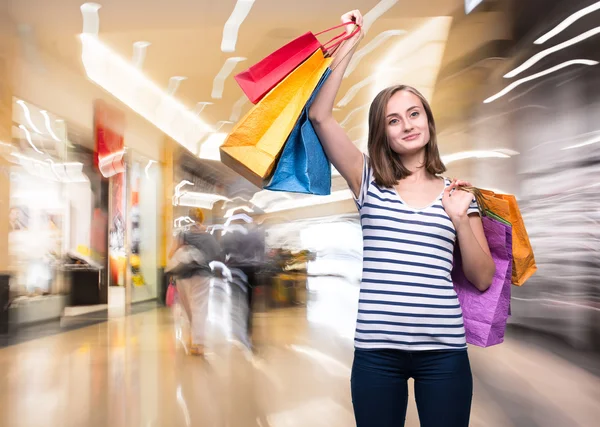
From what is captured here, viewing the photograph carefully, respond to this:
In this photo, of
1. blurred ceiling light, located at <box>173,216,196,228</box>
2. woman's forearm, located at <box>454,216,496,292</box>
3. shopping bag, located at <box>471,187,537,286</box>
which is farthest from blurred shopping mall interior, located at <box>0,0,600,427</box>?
woman's forearm, located at <box>454,216,496,292</box>

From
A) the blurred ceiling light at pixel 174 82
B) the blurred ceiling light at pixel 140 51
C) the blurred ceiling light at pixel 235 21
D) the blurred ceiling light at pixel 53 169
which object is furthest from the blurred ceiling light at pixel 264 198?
the blurred ceiling light at pixel 53 169

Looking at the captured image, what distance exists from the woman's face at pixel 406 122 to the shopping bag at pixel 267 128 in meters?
0.17

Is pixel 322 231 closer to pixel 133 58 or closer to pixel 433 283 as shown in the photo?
pixel 133 58

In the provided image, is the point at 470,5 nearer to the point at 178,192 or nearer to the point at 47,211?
the point at 178,192

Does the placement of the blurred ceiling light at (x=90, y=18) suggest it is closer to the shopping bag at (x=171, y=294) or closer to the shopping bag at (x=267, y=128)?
the shopping bag at (x=171, y=294)

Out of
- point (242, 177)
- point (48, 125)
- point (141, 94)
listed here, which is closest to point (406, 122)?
point (242, 177)

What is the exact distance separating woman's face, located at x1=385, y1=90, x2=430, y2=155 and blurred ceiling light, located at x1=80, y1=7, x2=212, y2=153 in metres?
3.50

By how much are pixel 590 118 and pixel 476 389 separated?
2172mm

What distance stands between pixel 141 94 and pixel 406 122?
366cm

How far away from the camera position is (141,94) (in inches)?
183

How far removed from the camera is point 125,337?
4.81 metres

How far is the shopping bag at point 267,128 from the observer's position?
1.24 m

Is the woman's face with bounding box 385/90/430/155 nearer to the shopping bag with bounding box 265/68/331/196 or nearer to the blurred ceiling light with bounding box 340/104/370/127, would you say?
the shopping bag with bounding box 265/68/331/196

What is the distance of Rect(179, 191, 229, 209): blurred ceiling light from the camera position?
4598mm
